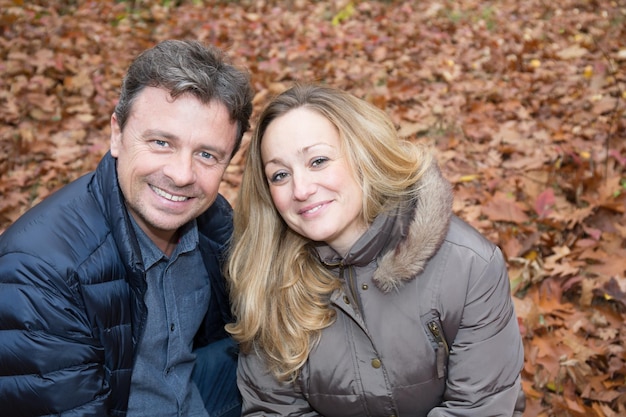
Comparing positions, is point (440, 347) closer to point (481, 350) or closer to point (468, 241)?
point (481, 350)

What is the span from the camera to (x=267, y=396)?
2590 mm

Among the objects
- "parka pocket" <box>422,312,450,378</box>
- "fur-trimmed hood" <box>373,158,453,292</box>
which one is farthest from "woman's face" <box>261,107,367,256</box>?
"parka pocket" <box>422,312,450,378</box>

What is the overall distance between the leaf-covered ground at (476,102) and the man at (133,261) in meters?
1.84

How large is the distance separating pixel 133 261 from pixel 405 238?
1113 mm

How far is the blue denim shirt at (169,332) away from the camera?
8.76ft

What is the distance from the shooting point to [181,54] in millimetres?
2549

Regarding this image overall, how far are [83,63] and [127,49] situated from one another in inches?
33.1

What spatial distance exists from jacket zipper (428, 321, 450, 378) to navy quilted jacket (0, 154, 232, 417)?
120 centimetres

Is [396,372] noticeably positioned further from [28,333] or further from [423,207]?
[28,333]

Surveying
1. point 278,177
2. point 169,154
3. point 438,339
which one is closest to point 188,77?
point 169,154

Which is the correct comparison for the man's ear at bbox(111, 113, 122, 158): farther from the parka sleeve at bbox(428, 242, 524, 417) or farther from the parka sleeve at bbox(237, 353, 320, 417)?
the parka sleeve at bbox(428, 242, 524, 417)

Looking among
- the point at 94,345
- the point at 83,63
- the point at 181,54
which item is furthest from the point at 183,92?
the point at 83,63

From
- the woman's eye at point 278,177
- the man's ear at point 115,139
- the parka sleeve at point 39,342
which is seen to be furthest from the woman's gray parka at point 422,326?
the man's ear at point 115,139

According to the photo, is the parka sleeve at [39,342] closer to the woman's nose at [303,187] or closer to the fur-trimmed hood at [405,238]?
the woman's nose at [303,187]
